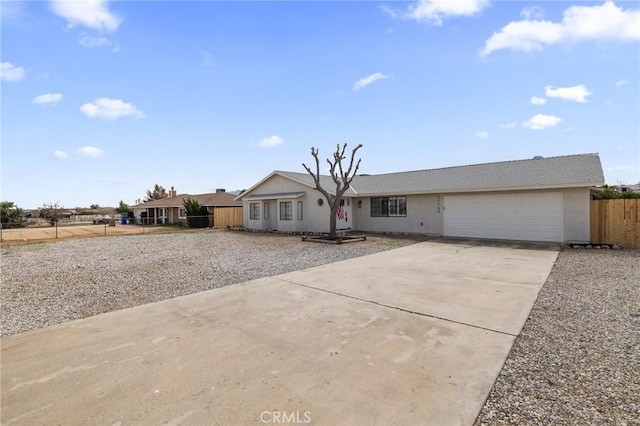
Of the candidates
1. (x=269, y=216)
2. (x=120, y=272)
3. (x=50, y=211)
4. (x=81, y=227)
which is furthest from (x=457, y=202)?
(x=50, y=211)

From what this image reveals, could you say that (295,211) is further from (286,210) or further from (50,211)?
(50,211)

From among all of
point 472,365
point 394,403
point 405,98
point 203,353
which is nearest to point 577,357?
point 472,365

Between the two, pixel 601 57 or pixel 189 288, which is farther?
pixel 601 57

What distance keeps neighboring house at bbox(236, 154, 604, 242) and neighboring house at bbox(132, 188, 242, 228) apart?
3407 millimetres

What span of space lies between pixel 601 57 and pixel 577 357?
1091 cm

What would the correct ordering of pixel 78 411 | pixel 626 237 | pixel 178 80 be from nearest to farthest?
pixel 78 411 → pixel 626 237 → pixel 178 80

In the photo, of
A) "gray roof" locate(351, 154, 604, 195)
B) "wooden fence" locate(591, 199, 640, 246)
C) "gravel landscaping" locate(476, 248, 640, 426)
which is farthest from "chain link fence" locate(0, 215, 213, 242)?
"wooden fence" locate(591, 199, 640, 246)

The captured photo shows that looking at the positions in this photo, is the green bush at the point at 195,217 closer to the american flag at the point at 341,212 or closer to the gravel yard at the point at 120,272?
the gravel yard at the point at 120,272

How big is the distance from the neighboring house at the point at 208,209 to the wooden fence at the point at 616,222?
22.1 meters

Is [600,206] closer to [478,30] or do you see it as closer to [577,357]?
[478,30]

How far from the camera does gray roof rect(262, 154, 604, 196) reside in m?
13.4

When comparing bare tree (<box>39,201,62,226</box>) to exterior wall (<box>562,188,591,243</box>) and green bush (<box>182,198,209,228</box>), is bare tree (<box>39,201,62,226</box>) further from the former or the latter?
exterior wall (<box>562,188,591,243</box>)

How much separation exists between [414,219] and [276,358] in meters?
15.6

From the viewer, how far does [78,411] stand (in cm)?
285
